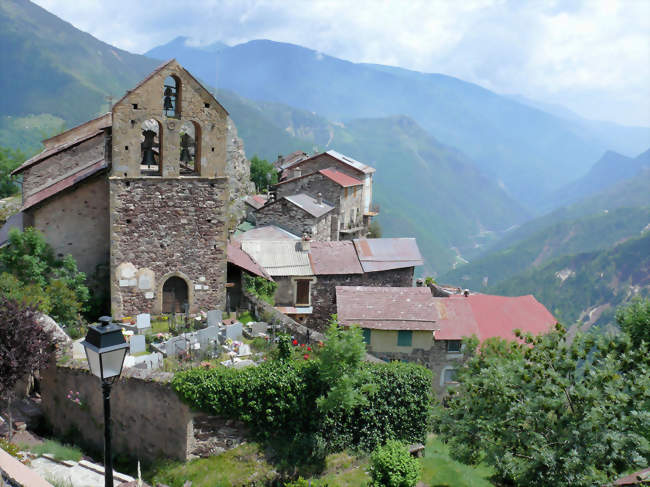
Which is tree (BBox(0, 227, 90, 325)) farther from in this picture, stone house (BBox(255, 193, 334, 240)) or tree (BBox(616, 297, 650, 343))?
tree (BBox(616, 297, 650, 343))

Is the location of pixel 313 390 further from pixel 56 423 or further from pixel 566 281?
pixel 566 281

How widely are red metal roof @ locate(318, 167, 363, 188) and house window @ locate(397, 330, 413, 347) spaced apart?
21.6m

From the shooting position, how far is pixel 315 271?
30.5m

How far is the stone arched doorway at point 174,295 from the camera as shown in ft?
74.3

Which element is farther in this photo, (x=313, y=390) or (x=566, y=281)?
(x=566, y=281)

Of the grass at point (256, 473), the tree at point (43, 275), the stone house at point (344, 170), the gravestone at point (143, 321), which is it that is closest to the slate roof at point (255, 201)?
the stone house at point (344, 170)

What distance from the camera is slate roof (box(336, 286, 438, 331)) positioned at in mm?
27078

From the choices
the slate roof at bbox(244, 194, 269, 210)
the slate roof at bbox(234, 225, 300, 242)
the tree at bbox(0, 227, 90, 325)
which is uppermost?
the slate roof at bbox(244, 194, 269, 210)

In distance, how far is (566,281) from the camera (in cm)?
11981

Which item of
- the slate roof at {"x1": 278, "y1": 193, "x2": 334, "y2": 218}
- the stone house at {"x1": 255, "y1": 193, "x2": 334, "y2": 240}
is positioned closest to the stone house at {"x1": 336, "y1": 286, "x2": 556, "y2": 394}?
the stone house at {"x1": 255, "y1": 193, "x2": 334, "y2": 240}

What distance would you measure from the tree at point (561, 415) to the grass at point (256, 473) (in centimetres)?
232

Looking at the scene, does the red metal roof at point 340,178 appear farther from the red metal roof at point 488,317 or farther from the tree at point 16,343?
the tree at point 16,343

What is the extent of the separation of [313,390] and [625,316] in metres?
14.0

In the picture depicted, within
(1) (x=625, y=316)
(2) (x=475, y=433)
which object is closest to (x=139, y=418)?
(2) (x=475, y=433)
